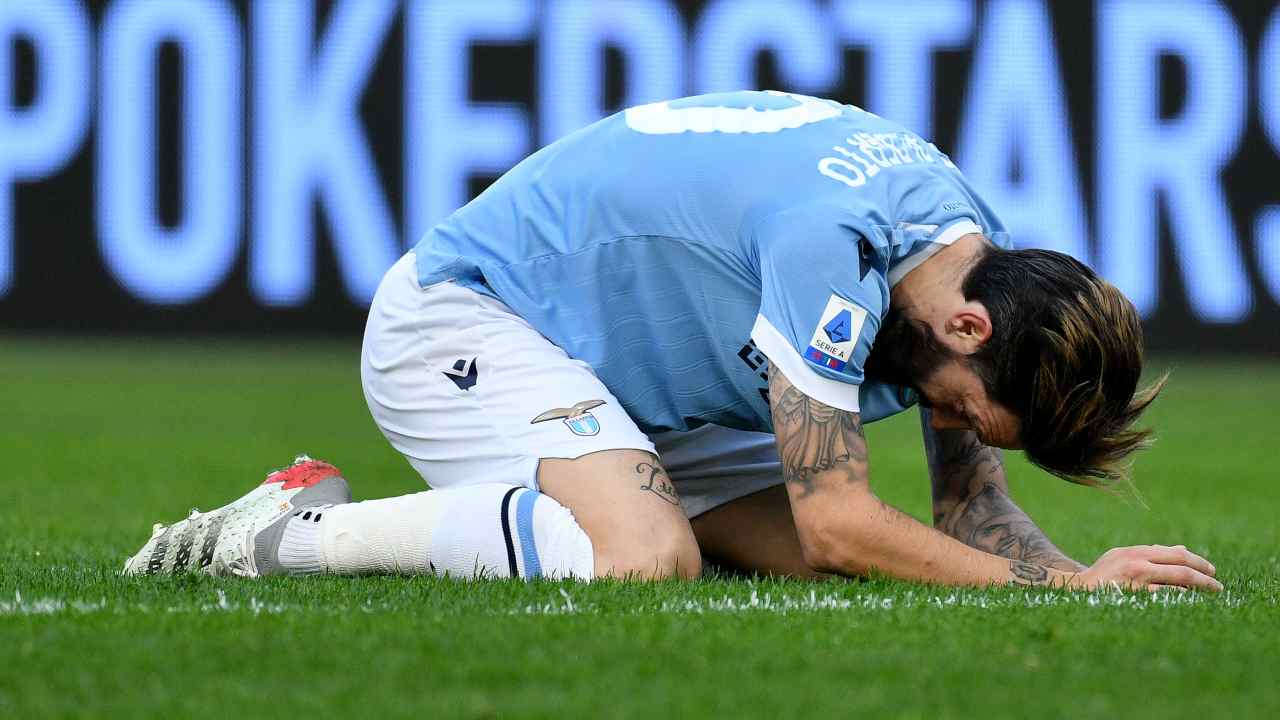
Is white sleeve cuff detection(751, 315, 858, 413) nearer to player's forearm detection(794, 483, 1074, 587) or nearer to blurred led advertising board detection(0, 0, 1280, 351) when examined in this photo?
player's forearm detection(794, 483, 1074, 587)

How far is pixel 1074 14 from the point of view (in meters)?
12.4

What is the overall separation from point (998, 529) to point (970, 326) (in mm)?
736

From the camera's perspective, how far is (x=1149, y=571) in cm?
360

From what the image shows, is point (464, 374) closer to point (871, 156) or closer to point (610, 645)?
point (871, 156)

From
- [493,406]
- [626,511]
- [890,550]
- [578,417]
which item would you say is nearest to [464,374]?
[493,406]

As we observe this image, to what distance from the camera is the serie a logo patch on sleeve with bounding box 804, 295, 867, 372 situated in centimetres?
342

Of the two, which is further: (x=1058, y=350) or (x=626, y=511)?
(x=626, y=511)

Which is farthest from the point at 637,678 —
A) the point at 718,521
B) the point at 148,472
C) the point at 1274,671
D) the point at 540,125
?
the point at 540,125

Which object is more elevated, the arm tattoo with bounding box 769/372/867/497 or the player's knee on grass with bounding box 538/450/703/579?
the arm tattoo with bounding box 769/372/867/497

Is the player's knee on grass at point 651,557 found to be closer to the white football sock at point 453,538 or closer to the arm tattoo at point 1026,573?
the white football sock at point 453,538

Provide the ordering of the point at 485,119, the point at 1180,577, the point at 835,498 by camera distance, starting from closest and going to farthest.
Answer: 1. the point at 835,498
2. the point at 1180,577
3. the point at 485,119

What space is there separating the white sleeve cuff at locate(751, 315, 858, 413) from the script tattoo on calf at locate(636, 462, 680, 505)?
0.51 m

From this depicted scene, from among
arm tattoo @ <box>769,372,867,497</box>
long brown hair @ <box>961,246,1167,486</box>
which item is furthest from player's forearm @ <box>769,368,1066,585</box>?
long brown hair @ <box>961,246,1167,486</box>

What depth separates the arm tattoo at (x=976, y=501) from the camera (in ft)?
13.4
